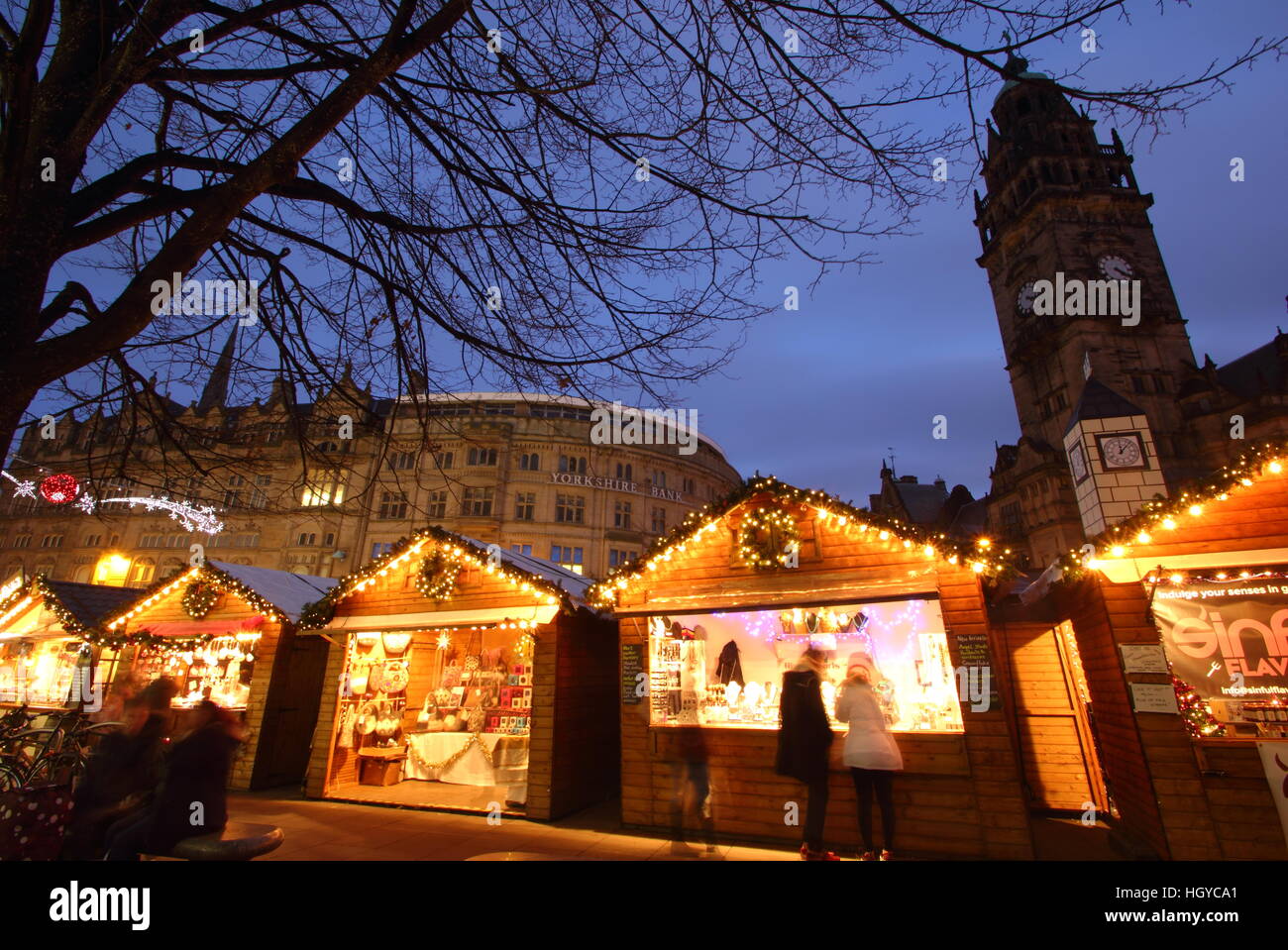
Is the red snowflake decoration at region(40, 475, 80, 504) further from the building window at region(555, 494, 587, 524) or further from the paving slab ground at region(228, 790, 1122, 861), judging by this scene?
the building window at region(555, 494, 587, 524)

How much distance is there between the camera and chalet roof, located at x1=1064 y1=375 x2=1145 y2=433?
8.80m

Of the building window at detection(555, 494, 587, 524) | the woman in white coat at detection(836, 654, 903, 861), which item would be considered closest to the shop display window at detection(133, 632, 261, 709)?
the woman in white coat at detection(836, 654, 903, 861)

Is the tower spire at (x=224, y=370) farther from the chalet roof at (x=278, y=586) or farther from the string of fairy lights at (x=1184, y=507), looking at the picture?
the string of fairy lights at (x=1184, y=507)

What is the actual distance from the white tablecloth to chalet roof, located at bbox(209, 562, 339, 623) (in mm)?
3852

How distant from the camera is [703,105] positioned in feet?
12.9

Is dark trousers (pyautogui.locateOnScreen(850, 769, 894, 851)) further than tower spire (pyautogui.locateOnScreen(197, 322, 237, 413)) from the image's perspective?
Yes

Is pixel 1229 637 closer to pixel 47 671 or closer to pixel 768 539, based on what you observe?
pixel 768 539

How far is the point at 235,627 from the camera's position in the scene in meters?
11.7

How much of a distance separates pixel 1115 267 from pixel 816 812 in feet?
174

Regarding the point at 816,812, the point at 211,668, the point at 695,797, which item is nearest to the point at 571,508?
the point at 211,668

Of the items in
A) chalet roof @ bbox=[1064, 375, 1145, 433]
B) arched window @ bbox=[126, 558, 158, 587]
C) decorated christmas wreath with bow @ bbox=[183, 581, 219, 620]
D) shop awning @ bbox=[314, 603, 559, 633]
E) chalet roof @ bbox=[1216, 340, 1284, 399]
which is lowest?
shop awning @ bbox=[314, 603, 559, 633]
